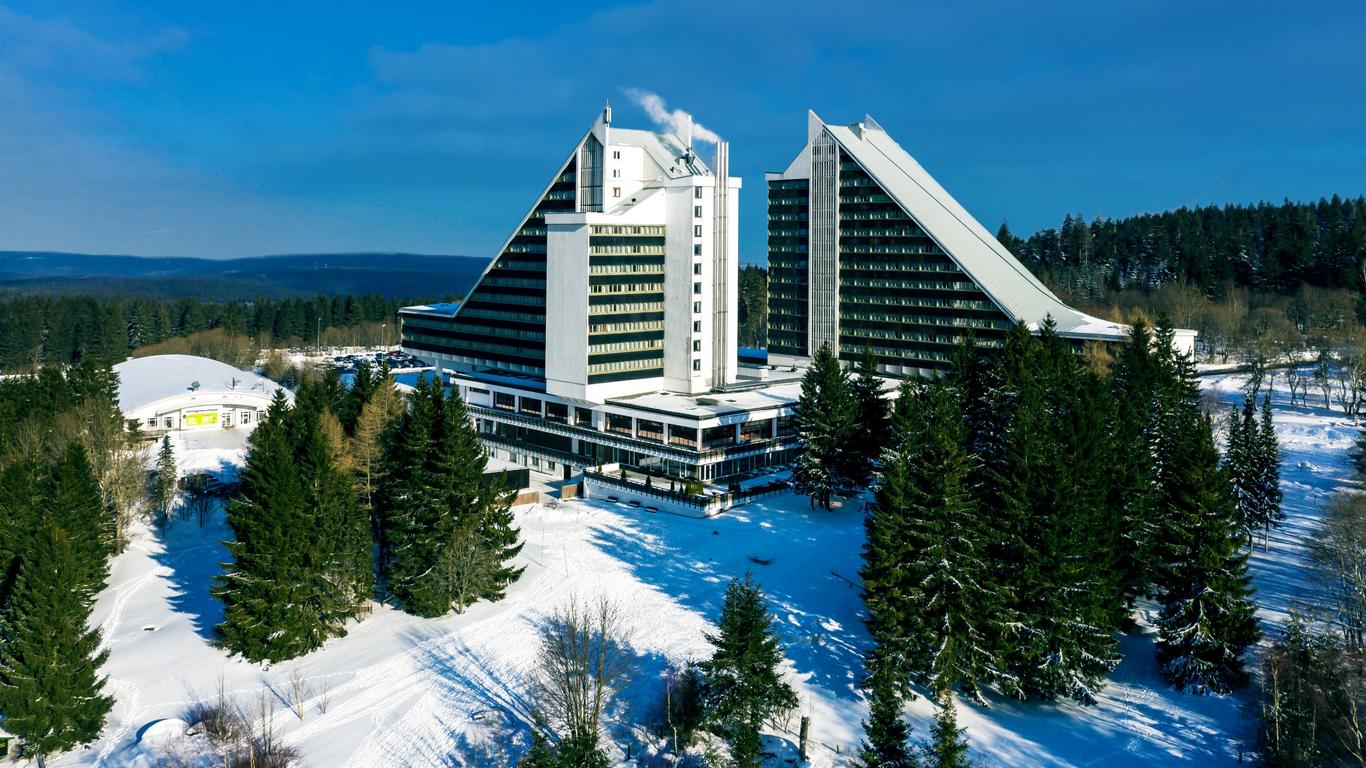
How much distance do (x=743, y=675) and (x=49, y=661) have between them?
28.5 m

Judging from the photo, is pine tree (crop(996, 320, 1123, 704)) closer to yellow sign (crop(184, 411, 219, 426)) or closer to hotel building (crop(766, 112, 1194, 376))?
hotel building (crop(766, 112, 1194, 376))

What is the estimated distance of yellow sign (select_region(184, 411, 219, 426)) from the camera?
102m

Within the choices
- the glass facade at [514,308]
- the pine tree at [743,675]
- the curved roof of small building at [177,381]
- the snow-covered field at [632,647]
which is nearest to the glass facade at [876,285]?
the glass facade at [514,308]

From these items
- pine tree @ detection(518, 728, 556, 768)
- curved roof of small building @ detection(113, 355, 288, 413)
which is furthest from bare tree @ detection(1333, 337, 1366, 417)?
curved roof of small building @ detection(113, 355, 288, 413)

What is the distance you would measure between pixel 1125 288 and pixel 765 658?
123 m

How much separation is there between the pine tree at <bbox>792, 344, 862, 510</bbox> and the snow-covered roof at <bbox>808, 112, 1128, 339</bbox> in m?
27.9

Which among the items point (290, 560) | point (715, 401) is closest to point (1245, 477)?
point (715, 401)

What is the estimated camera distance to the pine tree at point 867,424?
Result: 65625 millimetres

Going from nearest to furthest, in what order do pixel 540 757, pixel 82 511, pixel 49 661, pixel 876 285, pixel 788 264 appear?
pixel 540 757 < pixel 49 661 < pixel 82 511 < pixel 876 285 < pixel 788 264

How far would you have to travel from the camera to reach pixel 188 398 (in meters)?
101

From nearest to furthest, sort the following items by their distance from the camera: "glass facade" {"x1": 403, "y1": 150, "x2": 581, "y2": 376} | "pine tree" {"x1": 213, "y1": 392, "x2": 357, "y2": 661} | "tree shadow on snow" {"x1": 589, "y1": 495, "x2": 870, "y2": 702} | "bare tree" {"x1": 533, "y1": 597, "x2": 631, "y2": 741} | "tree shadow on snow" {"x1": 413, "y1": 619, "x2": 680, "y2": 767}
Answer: "bare tree" {"x1": 533, "y1": 597, "x2": 631, "y2": 741} → "tree shadow on snow" {"x1": 413, "y1": 619, "x2": 680, "y2": 767} → "tree shadow on snow" {"x1": 589, "y1": 495, "x2": 870, "y2": 702} → "pine tree" {"x1": 213, "y1": 392, "x2": 357, "y2": 661} → "glass facade" {"x1": 403, "y1": 150, "x2": 581, "y2": 376}

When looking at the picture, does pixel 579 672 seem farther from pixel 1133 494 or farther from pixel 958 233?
pixel 958 233

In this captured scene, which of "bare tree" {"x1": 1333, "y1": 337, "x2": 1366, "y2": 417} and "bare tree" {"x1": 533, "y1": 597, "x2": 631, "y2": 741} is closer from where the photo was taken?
"bare tree" {"x1": 533, "y1": 597, "x2": 631, "y2": 741}

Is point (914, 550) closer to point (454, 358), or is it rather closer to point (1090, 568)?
point (1090, 568)
